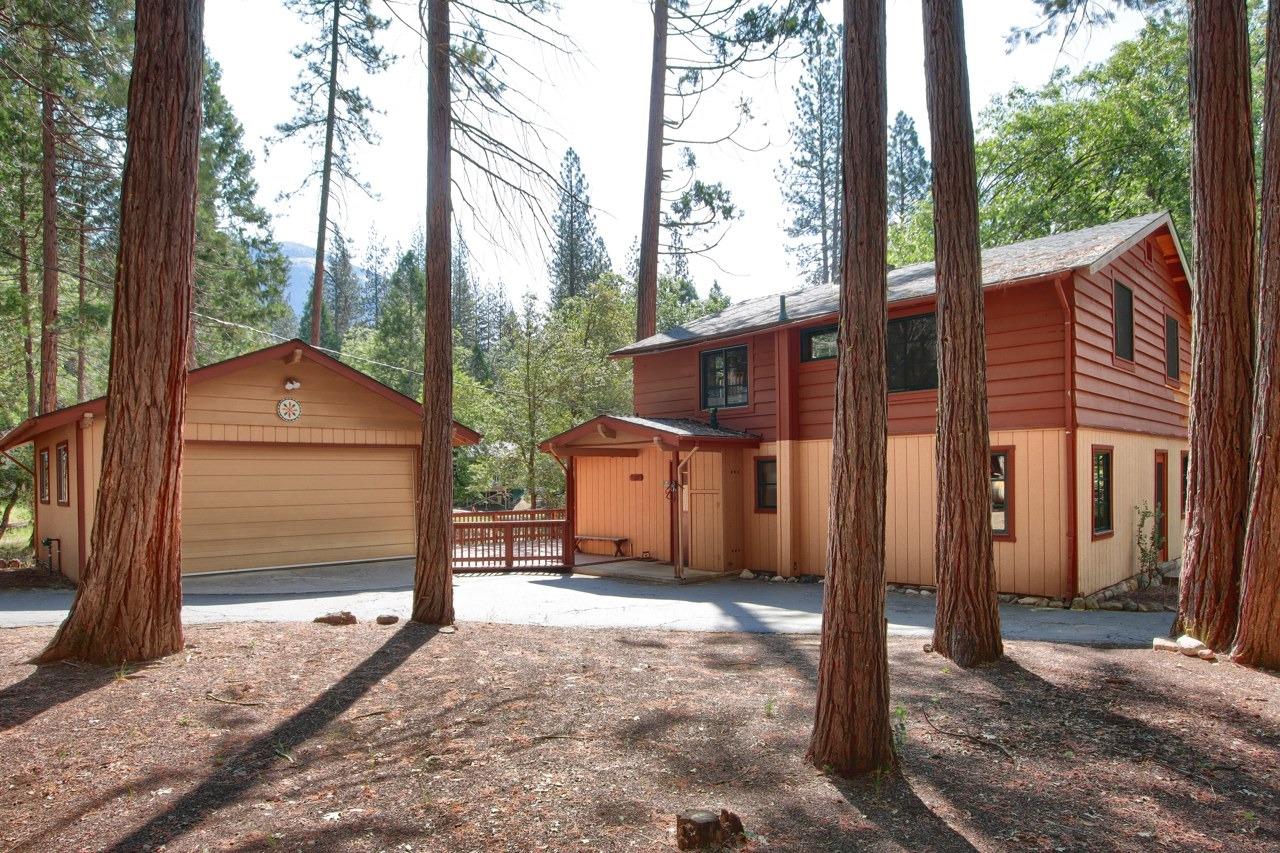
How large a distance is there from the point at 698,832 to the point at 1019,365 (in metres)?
9.60

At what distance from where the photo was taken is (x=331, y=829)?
3.27m

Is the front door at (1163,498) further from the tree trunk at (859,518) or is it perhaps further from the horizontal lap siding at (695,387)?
the tree trunk at (859,518)

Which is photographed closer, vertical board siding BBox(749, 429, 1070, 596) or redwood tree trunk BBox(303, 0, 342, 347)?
vertical board siding BBox(749, 429, 1070, 596)

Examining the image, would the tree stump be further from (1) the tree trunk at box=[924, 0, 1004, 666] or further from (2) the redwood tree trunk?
(2) the redwood tree trunk

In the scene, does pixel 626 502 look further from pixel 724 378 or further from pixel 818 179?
pixel 818 179

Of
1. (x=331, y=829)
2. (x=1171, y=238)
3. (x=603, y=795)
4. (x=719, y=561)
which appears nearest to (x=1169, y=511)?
(x=1171, y=238)

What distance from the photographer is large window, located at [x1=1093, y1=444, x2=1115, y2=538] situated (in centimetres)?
1109

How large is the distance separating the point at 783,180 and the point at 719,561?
24.4 metres

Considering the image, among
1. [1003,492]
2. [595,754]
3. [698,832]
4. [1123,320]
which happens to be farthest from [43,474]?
[1123,320]

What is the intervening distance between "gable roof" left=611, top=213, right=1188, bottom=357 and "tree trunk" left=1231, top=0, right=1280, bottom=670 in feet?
12.8

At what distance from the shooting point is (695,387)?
587 inches

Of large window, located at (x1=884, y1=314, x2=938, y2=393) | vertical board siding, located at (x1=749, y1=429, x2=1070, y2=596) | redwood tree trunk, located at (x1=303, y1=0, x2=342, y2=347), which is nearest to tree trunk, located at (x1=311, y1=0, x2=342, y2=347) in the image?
redwood tree trunk, located at (x1=303, y1=0, x2=342, y2=347)

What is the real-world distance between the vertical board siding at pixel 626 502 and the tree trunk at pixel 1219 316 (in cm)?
905

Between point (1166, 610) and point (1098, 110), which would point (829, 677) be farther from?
point (1098, 110)
